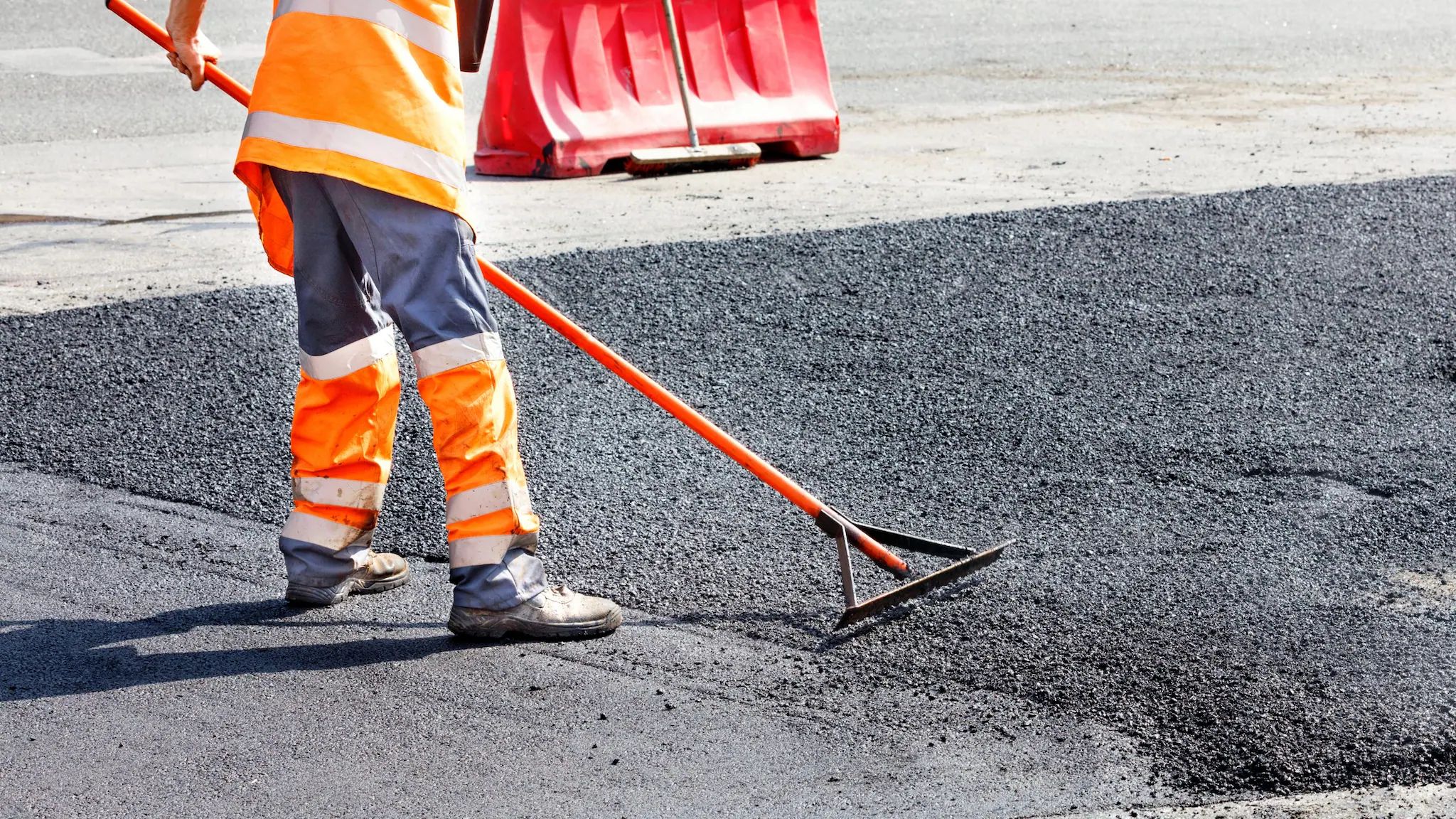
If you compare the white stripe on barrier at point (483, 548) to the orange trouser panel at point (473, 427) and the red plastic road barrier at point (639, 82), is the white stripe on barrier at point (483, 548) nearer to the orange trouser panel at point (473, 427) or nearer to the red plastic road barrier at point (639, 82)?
the orange trouser panel at point (473, 427)

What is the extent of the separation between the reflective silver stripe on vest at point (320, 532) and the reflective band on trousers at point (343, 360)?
31 cm

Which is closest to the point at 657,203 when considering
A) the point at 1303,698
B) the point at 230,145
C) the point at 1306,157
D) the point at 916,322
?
the point at 916,322

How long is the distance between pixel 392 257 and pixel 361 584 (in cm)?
80

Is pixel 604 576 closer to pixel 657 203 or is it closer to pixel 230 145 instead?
pixel 657 203

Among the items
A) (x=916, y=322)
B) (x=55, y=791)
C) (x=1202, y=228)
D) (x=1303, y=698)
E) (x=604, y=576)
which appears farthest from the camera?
(x=1202, y=228)

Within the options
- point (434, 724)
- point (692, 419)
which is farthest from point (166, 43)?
point (434, 724)

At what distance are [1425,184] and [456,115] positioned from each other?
5.21m

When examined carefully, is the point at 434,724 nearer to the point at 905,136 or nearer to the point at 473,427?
the point at 473,427

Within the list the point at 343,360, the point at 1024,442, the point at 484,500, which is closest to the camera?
the point at 484,500

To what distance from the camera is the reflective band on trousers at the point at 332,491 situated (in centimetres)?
321

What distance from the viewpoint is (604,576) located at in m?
3.37

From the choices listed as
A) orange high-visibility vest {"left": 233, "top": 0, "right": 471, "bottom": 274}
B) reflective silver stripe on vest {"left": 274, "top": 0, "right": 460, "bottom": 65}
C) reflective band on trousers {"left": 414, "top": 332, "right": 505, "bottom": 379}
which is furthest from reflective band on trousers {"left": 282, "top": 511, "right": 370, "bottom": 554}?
reflective silver stripe on vest {"left": 274, "top": 0, "right": 460, "bottom": 65}

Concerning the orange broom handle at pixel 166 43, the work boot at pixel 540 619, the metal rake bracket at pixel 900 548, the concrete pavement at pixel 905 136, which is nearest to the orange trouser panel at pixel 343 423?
the work boot at pixel 540 619

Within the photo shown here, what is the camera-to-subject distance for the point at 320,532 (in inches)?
126
